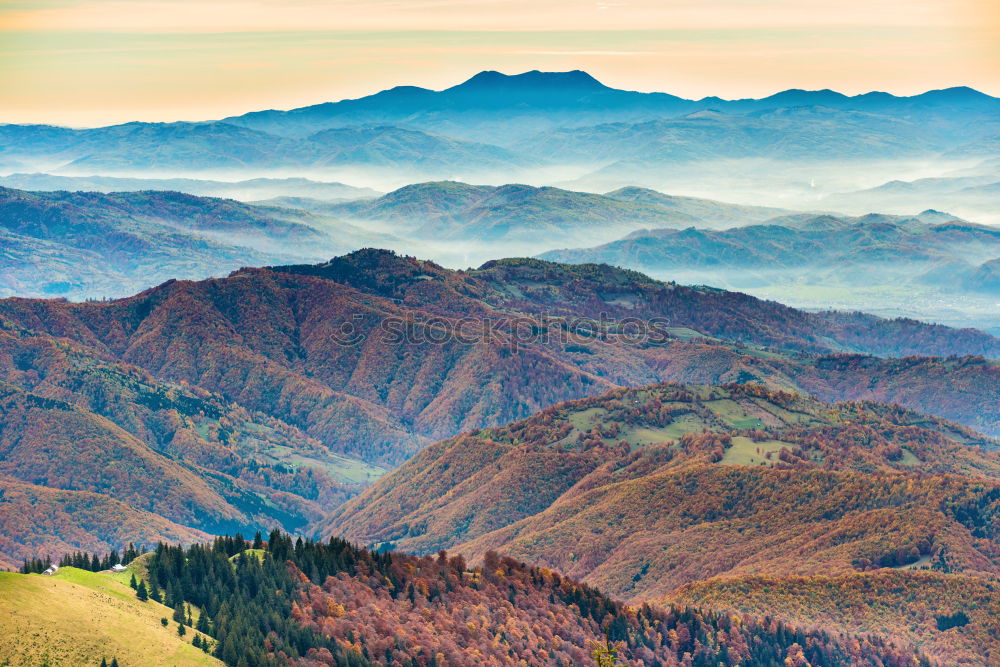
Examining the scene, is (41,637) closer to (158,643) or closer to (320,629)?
(158,643)

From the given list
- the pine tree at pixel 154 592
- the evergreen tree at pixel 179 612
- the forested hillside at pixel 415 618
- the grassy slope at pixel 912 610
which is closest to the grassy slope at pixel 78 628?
the forested hillside at pixel 415 618

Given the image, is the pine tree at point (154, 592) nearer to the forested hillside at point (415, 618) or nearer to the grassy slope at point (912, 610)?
the forested hillside at point (415, 618)

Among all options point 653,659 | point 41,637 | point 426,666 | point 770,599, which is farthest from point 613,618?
point 41,637

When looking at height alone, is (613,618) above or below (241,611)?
below

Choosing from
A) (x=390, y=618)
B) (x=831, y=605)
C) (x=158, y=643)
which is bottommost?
(x=831, y=605)

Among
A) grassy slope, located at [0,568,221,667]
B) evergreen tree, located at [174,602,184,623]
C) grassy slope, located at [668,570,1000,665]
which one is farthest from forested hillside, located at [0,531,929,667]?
grassy slope, located at [668,570,1000,665]

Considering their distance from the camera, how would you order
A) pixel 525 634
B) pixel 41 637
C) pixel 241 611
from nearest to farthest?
pixel 41 637 → pixel 241 611 → pixel 525 634

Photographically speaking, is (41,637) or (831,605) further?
(831,605)

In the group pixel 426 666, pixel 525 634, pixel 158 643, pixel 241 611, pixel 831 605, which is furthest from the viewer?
pixel 831 605

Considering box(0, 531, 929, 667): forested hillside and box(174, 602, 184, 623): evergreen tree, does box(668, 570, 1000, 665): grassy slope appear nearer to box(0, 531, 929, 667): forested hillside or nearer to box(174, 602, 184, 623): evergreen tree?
box(0, 531, 929, 667): forested hillside
